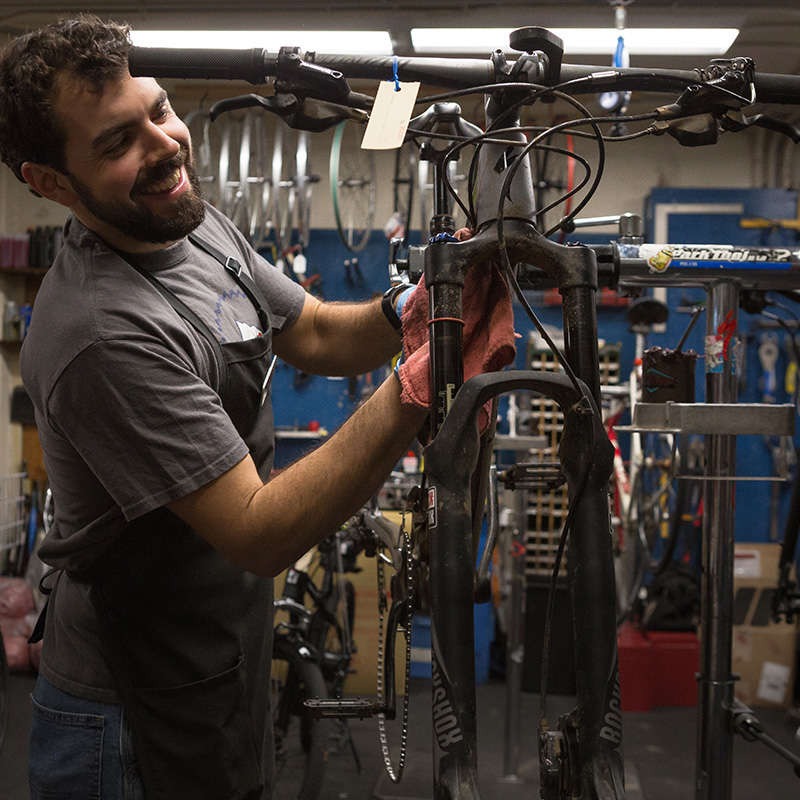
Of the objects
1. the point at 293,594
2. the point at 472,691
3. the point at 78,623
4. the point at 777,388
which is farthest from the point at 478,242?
the point at 777,388

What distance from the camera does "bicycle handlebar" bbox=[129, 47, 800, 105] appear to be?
100 centimetres

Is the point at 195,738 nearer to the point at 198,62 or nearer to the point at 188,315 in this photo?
the point at 188,315

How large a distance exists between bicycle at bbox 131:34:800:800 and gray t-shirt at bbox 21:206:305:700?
339mm

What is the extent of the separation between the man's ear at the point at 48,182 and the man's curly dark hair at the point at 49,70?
3 centimetres

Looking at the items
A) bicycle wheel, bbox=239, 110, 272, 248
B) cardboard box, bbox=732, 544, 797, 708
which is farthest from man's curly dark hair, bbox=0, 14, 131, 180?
cardboard box, bbox=732, 544, 797, 708

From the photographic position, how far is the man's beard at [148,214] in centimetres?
125

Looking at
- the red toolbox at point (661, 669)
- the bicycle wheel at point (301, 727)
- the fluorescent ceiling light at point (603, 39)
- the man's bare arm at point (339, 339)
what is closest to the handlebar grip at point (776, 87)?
the man's bare arm at point (339, 339)

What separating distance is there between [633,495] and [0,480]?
3721 mm

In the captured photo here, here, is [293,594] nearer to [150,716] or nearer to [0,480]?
[150,716]

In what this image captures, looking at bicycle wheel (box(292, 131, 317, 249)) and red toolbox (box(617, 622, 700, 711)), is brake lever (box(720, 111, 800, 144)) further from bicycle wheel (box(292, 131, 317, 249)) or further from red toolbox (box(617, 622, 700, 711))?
red toolbox (box(617, 622, 700, 711))

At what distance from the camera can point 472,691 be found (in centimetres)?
85

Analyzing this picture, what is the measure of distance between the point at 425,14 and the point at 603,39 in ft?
2.92

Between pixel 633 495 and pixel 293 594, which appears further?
pixel 633 495

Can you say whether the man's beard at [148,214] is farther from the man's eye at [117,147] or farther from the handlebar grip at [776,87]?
the handlebar grip at [776,87]
